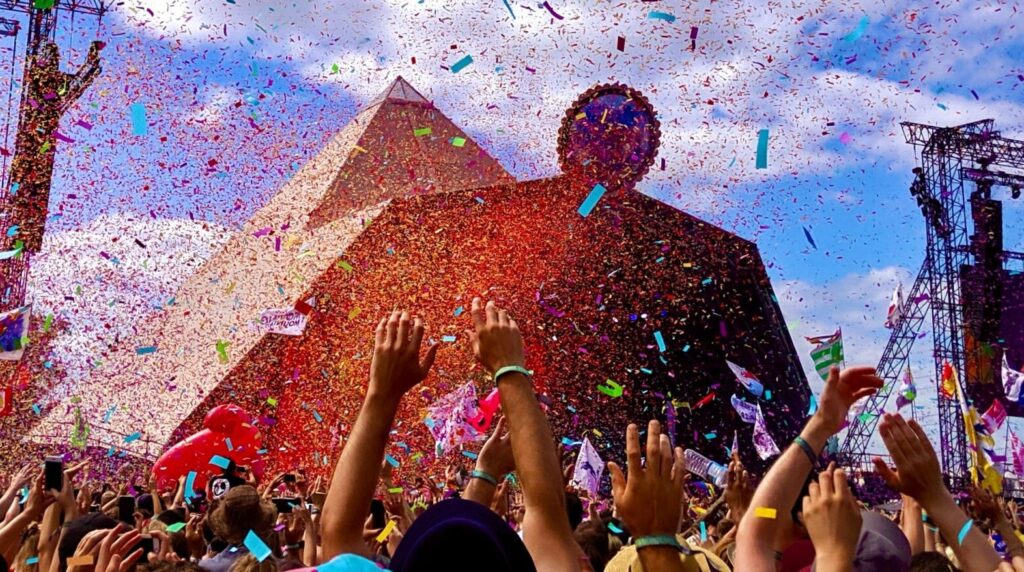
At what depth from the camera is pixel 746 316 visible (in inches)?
1000

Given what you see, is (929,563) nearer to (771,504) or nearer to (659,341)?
(771,504)

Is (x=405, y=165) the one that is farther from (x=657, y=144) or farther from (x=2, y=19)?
(x=2, y=19)

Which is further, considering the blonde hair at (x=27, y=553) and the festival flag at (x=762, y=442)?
the festival flag at (x=762, y=442)

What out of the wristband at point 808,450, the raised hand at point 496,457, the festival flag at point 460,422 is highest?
the wristband at point 808,450

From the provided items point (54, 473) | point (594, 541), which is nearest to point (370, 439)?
point (594, 541)

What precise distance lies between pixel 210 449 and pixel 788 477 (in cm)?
1253

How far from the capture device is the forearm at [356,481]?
2.42 metres

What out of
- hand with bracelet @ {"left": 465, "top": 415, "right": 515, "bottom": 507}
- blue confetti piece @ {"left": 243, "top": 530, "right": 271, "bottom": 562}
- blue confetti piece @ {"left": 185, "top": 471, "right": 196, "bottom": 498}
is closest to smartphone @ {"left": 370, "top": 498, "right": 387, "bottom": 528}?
blue confetti piece @ {"left": 243, "top": 530, "right": 271, "bottom": 562}

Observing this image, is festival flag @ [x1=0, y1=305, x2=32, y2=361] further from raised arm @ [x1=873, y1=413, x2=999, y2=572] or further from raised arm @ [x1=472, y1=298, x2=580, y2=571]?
raised arm @ [x1=873, y1=413, x2=999, y2=572]

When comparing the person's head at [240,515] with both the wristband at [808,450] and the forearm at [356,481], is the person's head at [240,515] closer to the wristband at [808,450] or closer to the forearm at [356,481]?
the forearm at [356,481]

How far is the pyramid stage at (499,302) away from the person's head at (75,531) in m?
15.6

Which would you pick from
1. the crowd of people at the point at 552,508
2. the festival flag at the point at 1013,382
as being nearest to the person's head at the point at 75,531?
the crowd of people at the point at 552,508

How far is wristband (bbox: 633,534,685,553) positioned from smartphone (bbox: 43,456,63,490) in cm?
278

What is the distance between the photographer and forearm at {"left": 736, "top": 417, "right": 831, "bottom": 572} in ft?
8.41
